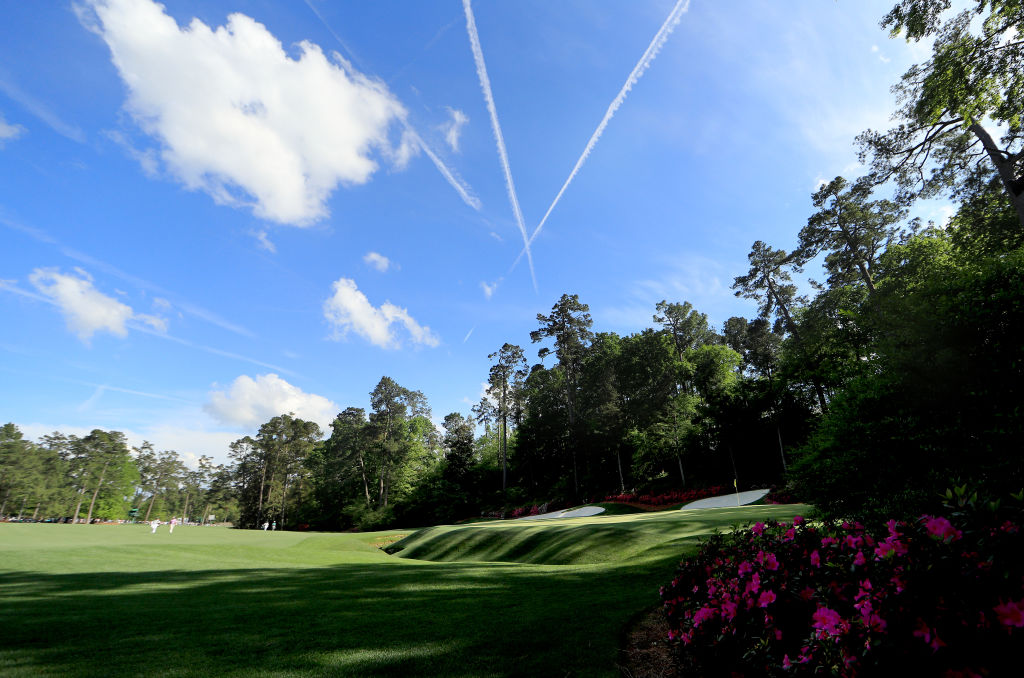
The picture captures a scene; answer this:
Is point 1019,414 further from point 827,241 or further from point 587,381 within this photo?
point 587,381

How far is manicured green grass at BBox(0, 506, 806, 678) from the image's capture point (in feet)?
15.4

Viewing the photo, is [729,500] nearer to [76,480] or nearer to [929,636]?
[929,636]

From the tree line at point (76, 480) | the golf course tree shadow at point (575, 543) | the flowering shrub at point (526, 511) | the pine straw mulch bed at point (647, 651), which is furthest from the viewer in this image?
the tree line at point (76, 480)

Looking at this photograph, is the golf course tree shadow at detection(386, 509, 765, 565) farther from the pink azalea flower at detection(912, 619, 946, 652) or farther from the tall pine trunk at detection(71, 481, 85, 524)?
the tall pine trunk at detection(71, 481, 85, 524)

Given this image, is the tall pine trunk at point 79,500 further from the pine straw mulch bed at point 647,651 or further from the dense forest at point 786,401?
the pine straw mulch bed at point 647,651

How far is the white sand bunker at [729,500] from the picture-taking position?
928 inches

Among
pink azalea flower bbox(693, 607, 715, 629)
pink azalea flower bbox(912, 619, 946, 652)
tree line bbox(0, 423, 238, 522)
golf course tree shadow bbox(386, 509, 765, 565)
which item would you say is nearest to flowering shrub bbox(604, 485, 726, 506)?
golf course tree shadow bbox(386, 509, 765, 565)

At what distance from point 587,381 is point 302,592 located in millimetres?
38540

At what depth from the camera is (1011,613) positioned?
1.69 metres

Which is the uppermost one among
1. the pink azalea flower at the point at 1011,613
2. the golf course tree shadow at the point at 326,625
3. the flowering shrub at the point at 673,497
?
the flowering shrub at the point at 673,497

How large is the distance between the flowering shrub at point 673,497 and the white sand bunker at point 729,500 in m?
1.91

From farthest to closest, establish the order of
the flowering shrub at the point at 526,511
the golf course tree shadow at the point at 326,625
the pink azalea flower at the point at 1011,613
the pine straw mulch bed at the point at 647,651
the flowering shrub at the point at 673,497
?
the flowering shrub at the point at 526,511
the flowering shrub at the point at 673,497
the golf course tree shadow at the point at 326,625
the pine straw mulch bed at the point at 647,651
the pink azalea flower at the point at 1011,613

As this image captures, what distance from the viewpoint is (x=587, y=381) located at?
4525 centimetres

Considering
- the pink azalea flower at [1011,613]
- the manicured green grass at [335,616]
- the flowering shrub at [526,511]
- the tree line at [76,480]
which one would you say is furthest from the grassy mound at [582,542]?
the tree line at [76,480]
